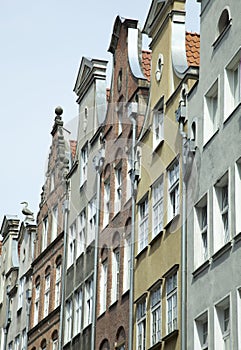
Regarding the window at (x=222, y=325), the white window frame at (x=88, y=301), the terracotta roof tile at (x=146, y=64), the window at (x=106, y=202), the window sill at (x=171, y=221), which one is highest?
the terracotta roof tile at (x=146, y=64)

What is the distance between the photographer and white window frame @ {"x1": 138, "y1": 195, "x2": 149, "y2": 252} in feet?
96.5

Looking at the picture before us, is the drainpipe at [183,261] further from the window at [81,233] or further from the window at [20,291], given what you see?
the window at [20,291]

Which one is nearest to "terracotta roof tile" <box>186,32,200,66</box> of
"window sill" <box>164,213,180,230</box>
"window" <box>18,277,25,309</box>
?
"window sill" <box>164,213,180,230</box>

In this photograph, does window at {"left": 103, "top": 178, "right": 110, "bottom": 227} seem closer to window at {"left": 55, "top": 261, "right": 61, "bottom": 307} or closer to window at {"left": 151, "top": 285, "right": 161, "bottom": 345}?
window at {"left": 151, "top": 285, "right": 161, "bottom": 345}

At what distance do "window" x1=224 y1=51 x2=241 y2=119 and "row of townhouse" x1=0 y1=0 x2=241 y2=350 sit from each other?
0.09ft

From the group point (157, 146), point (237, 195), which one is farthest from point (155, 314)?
point (237, 195)

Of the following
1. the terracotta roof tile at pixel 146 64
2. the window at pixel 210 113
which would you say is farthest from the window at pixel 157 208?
the terracotta roof tile at pixel 146 64

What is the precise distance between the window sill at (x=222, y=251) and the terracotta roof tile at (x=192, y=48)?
27.7 feet

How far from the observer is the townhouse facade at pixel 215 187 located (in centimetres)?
2238

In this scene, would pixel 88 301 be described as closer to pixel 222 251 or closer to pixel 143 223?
pixel 143 223

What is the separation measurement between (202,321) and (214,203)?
283 centimetres

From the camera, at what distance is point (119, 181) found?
110 ft

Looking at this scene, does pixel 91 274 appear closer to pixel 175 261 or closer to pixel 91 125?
pixel 91 125

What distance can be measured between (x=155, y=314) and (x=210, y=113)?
587 centimetres
